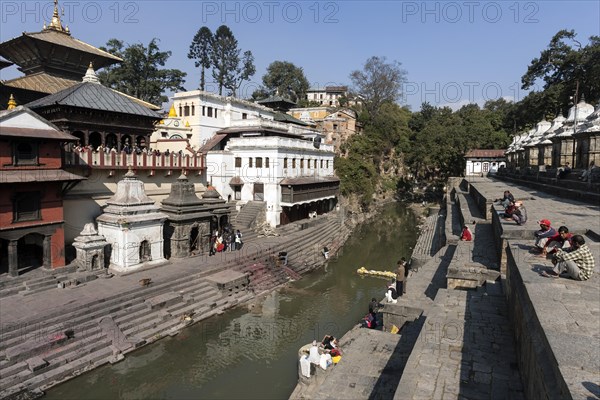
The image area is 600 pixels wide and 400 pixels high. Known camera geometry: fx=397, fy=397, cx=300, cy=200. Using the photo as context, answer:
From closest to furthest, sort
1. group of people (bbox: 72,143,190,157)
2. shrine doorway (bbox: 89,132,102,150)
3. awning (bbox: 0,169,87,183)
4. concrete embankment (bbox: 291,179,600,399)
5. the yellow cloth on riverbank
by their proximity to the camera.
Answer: concrete embankment (bbox: 291,179,600,399)
awning (bbox: 0,169,87,183)
group of people (bbox: 72,143,190,157)
the yellow cloth on riverbank
shrine doorway (bbox: 89,132,102,150)

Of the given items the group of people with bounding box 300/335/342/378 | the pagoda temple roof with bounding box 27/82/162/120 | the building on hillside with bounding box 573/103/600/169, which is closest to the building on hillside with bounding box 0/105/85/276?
the pagoda temple roof with bounding box 27/82/162/120

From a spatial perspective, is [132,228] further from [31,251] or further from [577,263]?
[577,263]

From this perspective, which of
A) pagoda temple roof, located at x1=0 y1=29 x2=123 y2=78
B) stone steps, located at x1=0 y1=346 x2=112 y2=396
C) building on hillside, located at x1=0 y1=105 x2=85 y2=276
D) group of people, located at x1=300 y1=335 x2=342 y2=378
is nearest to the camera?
group of people, located at x1=300 y1=335 x2=342 y2=378

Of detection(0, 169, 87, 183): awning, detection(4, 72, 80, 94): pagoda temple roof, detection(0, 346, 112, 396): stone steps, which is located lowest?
detection(0, 346, 112, 396): stone steps

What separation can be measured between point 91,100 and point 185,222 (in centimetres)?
779

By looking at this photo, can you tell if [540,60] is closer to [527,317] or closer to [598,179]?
[598,179]

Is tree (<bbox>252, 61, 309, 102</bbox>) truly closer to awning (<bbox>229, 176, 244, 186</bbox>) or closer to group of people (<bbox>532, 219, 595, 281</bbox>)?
awning (<bbox>229, 176, 244, 186</bbox>)

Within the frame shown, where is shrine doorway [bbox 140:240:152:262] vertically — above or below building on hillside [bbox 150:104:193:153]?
below

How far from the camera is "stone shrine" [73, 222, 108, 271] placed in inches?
622

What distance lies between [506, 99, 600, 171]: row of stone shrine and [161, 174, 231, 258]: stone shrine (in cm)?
1795

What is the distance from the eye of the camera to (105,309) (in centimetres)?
1292

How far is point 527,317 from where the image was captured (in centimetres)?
601

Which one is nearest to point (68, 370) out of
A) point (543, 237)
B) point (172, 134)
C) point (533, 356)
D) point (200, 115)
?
point (533, 356)

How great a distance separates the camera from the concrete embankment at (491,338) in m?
4.77
